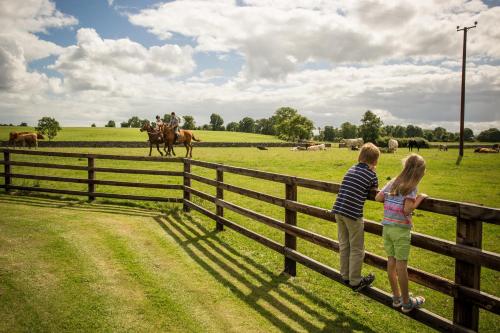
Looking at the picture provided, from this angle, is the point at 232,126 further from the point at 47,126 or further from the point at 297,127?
the point at 47,126

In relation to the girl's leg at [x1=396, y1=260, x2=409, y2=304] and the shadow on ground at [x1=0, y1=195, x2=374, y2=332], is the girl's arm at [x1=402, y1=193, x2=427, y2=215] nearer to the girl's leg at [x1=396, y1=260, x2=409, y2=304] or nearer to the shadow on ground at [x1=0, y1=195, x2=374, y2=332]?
the girl's leg at [x1=396, y1=260, x2=409, y2=304]

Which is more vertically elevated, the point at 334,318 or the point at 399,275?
the point at 399,275

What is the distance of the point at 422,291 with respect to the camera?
568 centimetres

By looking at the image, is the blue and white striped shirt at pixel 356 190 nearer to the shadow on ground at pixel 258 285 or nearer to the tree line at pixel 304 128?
the shadow on ground at pixel 258 285

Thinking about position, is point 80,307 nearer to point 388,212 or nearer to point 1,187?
point 388,212

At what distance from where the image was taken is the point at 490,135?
136500 mm

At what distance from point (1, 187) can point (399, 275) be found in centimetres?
1420

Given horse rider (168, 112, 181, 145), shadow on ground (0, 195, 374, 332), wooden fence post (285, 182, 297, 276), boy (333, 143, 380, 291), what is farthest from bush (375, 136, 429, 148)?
boy (333, 143, 380, 291)

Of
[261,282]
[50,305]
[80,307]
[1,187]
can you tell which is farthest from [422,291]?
[1,187]

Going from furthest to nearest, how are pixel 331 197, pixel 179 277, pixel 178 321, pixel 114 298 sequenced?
pixel 331 197
pixel 179 277
pixel 114 298
pixel 178 321

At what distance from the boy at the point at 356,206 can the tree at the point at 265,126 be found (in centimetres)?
14879

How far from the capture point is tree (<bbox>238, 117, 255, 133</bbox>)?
17612 cm

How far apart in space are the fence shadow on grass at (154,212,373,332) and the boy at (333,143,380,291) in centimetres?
64

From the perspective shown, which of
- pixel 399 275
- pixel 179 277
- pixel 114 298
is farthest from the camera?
pixel 179 277
